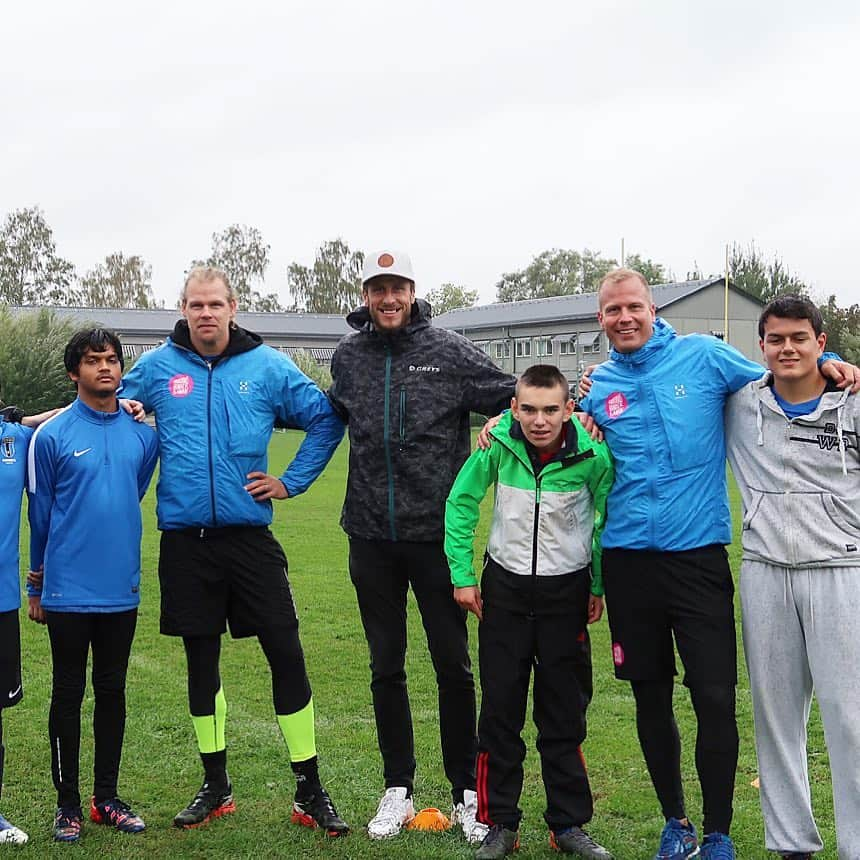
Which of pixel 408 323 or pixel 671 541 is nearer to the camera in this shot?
pixel 671 541

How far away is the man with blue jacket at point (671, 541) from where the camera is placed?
3.83 meters

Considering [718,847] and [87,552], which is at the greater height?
[87,552]

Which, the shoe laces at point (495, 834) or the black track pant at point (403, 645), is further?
the black track pant at point (403, 645)

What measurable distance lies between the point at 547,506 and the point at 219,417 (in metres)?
1.44

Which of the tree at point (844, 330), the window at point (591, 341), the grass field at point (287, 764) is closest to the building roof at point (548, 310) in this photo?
the window at point (591, 341)

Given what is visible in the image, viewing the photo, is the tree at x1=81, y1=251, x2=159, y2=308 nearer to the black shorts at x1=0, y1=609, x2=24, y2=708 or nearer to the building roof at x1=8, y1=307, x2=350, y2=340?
the building roof at x1=8, y1=307, x2=350, y2=340

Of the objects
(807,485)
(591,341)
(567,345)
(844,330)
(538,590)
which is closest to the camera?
(807,485)

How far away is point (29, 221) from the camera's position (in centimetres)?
7069

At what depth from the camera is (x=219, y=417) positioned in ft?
14.5

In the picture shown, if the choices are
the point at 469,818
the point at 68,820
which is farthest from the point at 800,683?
the point at 68,820

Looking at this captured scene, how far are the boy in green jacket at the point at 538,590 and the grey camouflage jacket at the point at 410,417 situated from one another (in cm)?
26

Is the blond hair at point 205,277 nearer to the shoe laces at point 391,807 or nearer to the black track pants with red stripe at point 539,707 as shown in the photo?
the black track pants with red stripe at point 539,707

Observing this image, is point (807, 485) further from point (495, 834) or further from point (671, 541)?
point (495, 834)

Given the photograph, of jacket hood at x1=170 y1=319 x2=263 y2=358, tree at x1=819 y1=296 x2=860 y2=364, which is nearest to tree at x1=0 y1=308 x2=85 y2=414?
tree at x1=819 y1=296 x2=860 y2=364
